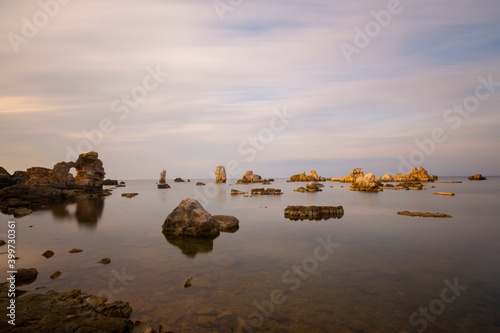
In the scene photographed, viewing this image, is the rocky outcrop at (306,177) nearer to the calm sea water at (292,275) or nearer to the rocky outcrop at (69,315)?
the calm sea water at (292,275)

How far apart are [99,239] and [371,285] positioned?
60.3 ft

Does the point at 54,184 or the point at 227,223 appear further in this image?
the point at 54,184

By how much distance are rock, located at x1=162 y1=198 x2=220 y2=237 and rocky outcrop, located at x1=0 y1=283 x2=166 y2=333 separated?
10782mm

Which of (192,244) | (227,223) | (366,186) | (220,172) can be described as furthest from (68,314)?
(220,172)

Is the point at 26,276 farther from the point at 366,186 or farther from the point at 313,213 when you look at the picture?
the point at 366,186

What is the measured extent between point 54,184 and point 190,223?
50.5 metres

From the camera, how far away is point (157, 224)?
2425cm

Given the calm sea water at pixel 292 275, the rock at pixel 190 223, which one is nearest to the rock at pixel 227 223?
the rock at pixel 190 223

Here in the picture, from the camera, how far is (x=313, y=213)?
28234 millimetres

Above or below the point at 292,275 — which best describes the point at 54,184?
above

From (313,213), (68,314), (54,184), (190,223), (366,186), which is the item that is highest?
(54,184)

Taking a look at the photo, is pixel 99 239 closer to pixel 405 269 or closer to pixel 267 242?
pixel 267 242

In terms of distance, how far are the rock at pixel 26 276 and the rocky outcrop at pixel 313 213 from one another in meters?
21.7

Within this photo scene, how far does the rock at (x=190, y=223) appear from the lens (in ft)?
62.7
